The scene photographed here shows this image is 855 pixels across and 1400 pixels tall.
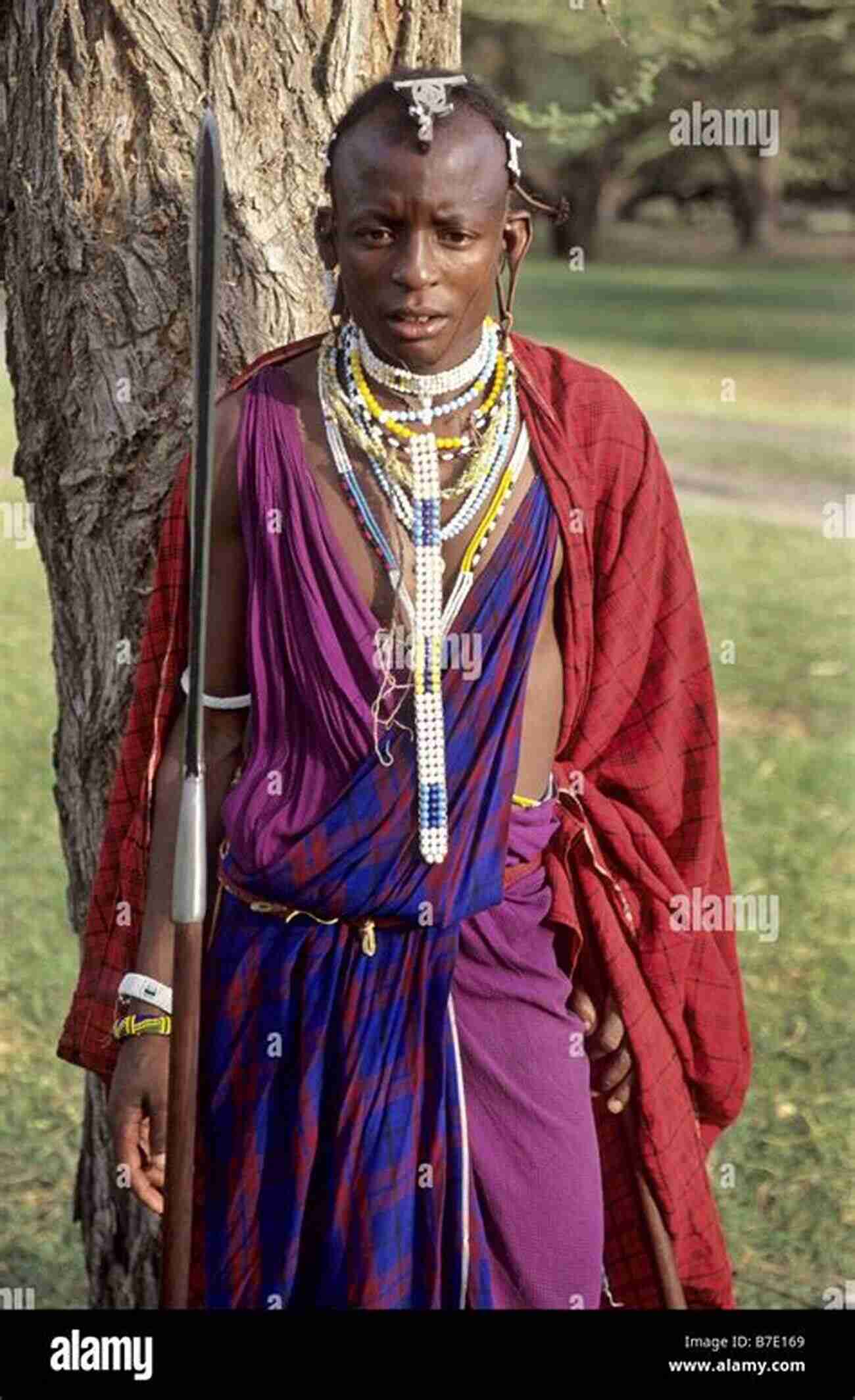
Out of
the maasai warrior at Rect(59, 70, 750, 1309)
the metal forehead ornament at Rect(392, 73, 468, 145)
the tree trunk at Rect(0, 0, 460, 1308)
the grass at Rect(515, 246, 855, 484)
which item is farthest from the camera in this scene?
the grass at Rect(515, 246, 855, 484)

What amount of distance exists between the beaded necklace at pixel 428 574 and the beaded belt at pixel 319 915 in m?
0.11

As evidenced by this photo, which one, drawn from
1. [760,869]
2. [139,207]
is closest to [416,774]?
[139,207]

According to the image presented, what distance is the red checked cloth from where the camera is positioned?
8.92 feet

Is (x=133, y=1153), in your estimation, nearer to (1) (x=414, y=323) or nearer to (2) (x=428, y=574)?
(2) (x=428, y=574)

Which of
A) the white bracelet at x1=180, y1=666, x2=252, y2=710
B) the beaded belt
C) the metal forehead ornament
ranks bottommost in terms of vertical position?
the beaded belt

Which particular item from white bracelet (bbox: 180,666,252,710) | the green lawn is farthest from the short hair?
the green lawn

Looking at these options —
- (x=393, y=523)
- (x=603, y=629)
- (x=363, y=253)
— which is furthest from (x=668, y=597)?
(x=363, y=253)

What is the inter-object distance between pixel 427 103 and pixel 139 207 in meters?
0.84

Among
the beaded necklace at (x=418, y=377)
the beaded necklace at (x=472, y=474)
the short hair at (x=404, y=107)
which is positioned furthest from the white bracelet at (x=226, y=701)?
the short hair at (x=404, y=107)

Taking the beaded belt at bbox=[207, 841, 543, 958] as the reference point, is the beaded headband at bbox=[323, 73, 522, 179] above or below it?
above

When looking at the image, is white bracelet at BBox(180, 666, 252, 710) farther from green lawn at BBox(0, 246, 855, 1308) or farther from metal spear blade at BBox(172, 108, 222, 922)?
green lawn at BBox(0, 246, 855, 1308)

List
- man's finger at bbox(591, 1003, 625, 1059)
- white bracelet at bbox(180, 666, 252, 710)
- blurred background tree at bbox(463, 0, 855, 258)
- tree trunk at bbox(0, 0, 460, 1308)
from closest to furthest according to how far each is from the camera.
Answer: white bracelet at bbox(180, 666, 252, 710) → man's finger at bbox(591, 1003, 625, 1059) → tree trunk at bbox(0, 0, 460, 1308) → blurred background tree at bbox(463, 0, 855, 258)

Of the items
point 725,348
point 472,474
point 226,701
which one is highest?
point 725,348

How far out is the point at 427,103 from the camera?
97.9 inches
